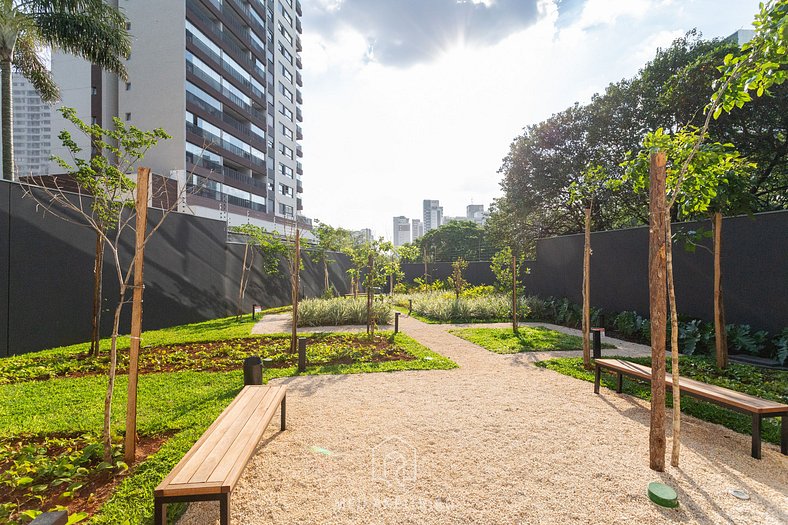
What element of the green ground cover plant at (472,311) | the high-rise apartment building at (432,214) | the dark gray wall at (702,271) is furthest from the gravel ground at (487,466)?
the high-rise apartment building at (432,214)

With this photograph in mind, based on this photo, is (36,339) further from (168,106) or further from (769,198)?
(168,106)

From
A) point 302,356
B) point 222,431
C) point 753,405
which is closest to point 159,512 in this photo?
point 222,431

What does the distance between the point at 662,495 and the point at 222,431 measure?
10.7 ft

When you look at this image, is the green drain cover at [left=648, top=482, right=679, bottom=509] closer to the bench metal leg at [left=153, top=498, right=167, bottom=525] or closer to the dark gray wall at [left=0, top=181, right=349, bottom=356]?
the bench metal leg at [left=153, top=498, right=167, bottom=525]

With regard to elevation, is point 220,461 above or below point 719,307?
below

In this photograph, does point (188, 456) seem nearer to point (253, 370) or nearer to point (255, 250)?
point (253, 370)

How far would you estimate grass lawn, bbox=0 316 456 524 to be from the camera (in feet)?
8.87

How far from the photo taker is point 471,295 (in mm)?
16016

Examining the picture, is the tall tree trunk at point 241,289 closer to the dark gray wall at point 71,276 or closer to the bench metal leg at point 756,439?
the dark gray wall at point 71,276

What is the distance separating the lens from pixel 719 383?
17.4ft

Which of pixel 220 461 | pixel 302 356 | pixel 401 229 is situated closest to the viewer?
pixel 220 461

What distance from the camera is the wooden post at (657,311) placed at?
3.02m

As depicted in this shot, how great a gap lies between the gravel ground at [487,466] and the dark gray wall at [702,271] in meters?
4.86

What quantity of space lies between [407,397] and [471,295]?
11555 millimetres
